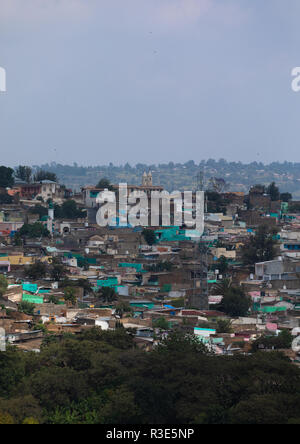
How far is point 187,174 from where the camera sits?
334 ft

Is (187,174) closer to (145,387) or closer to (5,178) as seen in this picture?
(5,178)

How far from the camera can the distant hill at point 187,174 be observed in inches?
3642

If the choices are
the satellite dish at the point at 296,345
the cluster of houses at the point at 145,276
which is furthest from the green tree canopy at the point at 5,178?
the satellite dish at the point at 296,345

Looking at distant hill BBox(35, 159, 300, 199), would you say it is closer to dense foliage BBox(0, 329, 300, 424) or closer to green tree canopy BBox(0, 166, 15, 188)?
green tree canopy BBox(0, 166, 15, 188)

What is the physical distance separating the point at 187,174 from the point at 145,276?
78.0 metres

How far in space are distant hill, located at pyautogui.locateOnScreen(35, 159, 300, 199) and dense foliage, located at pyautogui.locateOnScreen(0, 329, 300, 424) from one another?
70575 millimetres

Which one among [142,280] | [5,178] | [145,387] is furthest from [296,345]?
[5,178]

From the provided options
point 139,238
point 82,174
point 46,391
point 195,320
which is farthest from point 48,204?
point 82,174

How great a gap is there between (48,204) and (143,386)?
23122 millimetres

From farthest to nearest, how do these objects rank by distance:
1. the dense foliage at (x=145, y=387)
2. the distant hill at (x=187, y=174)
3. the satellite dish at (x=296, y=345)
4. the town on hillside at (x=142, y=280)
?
the distant hill at (x=187, y=174)
the satellite dish at (x=296, y=345)
the town on hillside at (x=142, y=280)
the dense foliage at (x=145, y=387)

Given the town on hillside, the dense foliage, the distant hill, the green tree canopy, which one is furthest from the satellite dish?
the distant hill

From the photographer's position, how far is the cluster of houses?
55.6 ft

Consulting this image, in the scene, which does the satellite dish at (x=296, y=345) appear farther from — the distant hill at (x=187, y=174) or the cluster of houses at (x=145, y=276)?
the distant hill at (x=187, y=174)

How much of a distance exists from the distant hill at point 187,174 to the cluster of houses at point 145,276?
4989 centimetres
